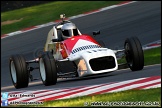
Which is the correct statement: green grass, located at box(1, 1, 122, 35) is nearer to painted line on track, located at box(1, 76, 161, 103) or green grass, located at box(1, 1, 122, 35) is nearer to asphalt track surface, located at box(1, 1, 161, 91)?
asphalt track surface, located at box(1, 1, 161, 91)

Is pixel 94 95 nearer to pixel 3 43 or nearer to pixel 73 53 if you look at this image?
pixel 73 53

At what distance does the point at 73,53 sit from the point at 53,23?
14.5 m

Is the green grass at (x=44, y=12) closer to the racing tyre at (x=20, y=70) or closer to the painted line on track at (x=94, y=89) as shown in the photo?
the racing tyre at (x=20, y=70)

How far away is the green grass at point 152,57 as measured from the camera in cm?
1648

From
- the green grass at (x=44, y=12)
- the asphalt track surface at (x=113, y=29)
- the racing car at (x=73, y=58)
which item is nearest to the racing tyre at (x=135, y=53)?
the racing car at (x=73, y=58)

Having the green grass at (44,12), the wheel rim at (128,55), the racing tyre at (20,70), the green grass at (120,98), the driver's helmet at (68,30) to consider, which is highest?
the green grass at (44,12)

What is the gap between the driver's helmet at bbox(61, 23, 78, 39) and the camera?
43.5ft

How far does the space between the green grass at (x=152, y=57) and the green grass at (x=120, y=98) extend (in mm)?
7635

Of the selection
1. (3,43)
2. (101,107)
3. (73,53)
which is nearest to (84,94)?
(101,107)

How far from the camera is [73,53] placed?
12516 mm

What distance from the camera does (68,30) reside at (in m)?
13.3

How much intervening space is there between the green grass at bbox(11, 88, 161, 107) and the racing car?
2.90 meters

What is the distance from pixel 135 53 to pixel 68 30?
6.51 ft

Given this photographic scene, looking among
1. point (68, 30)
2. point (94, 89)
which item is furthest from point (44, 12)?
point (94, 89)
